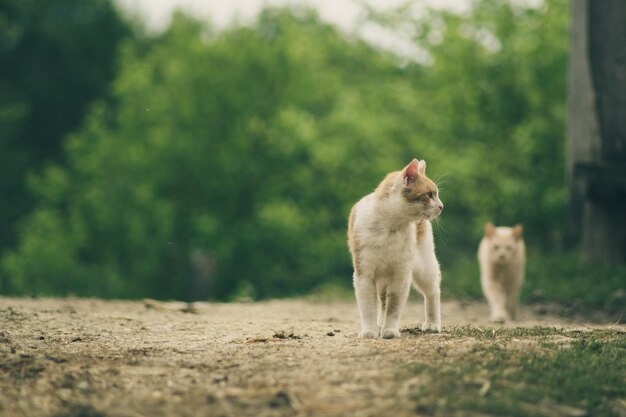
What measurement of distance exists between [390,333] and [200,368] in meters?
1.89

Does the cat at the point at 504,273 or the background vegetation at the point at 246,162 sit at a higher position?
the background vegetation at the point at 246,162

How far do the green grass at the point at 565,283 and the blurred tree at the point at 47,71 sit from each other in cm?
2054

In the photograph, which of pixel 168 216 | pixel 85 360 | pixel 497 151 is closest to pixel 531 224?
pixel 497 151

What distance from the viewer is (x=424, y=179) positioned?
280 inches

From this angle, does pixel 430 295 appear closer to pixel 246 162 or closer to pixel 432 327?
pixel 432 327

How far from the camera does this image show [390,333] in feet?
22.3

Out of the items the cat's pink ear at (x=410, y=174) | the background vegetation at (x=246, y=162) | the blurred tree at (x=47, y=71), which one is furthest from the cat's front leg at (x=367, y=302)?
the blurred tree at (x=47, y=71)

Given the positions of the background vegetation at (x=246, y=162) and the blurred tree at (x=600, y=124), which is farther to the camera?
the background vegetation at (x=246, y=162)

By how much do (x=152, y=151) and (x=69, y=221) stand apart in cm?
354

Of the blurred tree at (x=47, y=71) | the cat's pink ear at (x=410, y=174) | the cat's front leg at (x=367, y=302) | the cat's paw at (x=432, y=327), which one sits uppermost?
the blurred tree at (x=47, y=71)

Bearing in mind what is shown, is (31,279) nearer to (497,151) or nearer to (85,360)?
(497,151)

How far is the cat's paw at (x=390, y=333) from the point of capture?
6.78 meters

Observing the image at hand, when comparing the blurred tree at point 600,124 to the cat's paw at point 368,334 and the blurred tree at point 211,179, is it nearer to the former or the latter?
the cat's paw at point 368,334

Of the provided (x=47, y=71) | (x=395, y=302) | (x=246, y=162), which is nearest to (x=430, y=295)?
(x=395, y=302)
